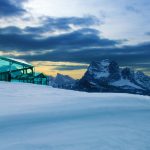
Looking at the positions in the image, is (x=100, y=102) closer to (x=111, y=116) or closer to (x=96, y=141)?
(x=111, y=116)

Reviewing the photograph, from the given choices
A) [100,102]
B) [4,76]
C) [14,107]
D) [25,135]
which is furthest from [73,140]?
[4,76]

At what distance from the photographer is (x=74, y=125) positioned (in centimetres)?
462

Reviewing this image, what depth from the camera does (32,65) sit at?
33562mm

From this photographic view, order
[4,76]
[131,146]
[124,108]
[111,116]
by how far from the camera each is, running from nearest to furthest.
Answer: [131,146], [111,116], [124,108], [4,76]

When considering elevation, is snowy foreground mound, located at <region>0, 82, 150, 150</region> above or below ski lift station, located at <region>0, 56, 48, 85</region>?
below

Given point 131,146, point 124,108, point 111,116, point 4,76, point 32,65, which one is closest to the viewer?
point 131,146

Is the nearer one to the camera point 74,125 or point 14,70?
point 74,125

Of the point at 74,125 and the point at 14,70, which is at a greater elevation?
the point at 14,70

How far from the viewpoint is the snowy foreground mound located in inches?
156

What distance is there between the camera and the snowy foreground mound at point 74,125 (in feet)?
13.0

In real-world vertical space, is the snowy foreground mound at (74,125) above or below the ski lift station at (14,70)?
below

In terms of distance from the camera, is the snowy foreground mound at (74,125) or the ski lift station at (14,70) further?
the ski lift station at (14,70)

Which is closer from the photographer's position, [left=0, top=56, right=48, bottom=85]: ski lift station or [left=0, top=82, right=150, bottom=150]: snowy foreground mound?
[left=0, top=82, right=150, bottom=150]: snowy foreground mound

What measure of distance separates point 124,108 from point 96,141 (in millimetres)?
1773
